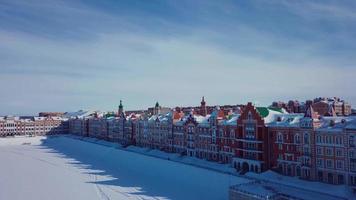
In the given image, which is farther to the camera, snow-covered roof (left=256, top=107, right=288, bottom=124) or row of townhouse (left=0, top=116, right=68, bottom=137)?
row of townhouse (left=0, top=116, right=68, bottom=137)

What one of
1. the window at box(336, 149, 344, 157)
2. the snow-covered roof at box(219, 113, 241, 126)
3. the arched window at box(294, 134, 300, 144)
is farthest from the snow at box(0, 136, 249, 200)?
the window at box(336, 149, 344, 157)

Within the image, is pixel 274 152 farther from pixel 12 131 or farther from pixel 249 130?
pixel 12 131

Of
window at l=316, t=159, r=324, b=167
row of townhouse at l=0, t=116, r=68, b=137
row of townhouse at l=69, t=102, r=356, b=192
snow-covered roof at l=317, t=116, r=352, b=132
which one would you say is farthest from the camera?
row of townhouse at l=0, t=116, r=68, b=137

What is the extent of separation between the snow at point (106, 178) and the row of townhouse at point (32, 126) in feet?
163

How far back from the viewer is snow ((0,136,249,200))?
42653 millimetres

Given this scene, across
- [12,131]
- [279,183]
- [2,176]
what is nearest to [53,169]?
[2,176]

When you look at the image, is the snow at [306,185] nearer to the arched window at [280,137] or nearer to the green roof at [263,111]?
the arched window at [280,137]

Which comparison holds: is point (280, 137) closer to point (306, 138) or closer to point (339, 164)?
point (306, 138)

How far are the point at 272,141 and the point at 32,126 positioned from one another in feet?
333

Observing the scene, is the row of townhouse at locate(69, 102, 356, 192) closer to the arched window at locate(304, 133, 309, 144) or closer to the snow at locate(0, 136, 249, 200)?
the arched window at locate(304, 133, 309, 144)

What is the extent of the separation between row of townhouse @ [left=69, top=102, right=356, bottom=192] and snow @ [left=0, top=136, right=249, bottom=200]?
20.7 ft

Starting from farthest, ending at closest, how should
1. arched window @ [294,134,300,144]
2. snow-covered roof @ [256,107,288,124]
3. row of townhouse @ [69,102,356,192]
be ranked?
snow-covered roof @ [256,107,288,124], arched window @ [294,134,300,144], row of townhouse @ [69,102,356,192]

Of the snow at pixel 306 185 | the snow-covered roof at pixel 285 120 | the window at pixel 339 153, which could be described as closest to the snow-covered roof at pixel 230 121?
the snow-covered roof at pixel 285 120

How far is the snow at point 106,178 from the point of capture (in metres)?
42.7
